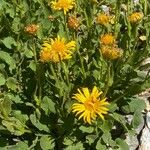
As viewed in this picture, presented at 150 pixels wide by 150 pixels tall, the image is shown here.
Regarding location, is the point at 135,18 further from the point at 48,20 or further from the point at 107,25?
the point at 48,20

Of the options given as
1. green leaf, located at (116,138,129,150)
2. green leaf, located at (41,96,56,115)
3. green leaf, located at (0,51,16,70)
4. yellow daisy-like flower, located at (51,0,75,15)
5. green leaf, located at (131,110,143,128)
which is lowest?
green leaf, located at (116,138,129,150)

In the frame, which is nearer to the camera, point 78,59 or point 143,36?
point 78,59

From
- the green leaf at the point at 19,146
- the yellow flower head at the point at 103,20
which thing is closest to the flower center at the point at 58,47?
the yellow flower head at the point at 103,20

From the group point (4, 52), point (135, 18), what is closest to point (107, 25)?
point (135, 18)

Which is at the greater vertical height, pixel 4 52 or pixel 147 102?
pixel 4 52

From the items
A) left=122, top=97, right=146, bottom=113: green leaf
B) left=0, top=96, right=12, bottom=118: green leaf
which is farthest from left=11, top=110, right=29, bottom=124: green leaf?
left=122, top=97, right=146, bottom=113: green leaf

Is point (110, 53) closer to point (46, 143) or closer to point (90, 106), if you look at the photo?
point (90, 106)

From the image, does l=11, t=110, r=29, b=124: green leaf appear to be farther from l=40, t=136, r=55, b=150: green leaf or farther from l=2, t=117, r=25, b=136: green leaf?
l=40, t=136, r=55, b=150: green leaf
